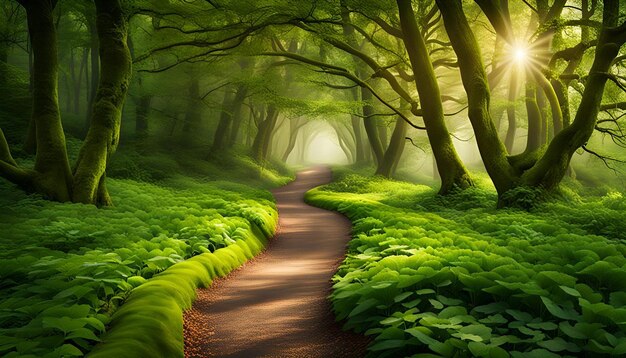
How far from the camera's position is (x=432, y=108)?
14.8 m

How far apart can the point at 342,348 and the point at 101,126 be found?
8762mm

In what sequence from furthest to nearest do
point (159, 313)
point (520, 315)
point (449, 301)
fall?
point (159, 313), point (449, 301), point (520, 315)

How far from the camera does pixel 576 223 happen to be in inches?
364

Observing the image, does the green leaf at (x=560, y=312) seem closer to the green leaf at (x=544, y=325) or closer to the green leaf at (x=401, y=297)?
the green leaf at (x=544, y=325)

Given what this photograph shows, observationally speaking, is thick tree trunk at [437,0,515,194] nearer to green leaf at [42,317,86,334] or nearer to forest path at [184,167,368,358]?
→ forest path at [184,167,368,358]

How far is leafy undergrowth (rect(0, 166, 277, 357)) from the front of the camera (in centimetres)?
384

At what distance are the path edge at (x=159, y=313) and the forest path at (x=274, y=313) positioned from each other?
0.66 feet

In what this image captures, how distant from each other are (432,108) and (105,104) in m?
10.1

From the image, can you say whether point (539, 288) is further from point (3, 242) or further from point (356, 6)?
point (356, 6)

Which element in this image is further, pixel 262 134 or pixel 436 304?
pixel 262 134

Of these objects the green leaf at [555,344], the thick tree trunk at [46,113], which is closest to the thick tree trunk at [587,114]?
the green leaf at [555,344]

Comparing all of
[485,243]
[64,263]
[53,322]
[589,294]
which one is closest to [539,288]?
[589,294]

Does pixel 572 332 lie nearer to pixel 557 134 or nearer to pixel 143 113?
pixel 557 134

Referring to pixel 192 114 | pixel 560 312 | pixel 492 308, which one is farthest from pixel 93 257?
pixel 192 114
